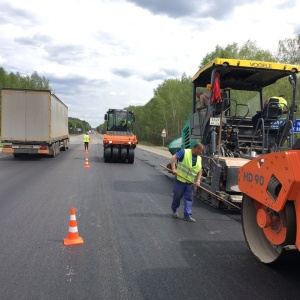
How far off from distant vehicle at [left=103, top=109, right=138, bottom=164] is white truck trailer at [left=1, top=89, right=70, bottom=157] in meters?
3.12

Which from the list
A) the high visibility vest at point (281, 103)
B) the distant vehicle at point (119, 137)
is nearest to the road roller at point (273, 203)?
the high visibility vest at point (281, 103)

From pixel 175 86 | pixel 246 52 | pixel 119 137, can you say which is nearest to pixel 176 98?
pixel 175 86

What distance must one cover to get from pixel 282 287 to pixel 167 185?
7.68 m

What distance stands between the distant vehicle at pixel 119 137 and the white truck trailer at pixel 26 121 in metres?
3.12

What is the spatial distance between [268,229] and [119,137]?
A: 1462 cm

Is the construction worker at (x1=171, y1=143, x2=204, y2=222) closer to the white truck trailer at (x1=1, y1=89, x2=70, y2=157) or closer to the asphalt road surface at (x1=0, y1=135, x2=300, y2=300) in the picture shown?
the asphalt road surface at (x1=0, y1=135, x2=300, y2=300)

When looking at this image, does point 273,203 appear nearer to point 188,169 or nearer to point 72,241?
point 72,241

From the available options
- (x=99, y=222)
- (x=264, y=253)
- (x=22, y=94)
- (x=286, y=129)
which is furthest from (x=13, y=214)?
(x=22, y=94)

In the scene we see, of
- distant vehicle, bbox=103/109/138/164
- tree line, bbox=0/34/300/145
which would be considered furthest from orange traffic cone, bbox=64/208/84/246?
tree line, bbox=0/34/300/145

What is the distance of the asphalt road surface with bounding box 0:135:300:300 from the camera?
3807mm

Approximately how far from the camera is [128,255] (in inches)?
191

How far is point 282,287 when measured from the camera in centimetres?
390

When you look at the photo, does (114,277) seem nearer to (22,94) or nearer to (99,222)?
(99,222)

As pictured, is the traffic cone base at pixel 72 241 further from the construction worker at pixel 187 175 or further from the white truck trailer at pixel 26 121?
the white truck trailer at pixel 26 121
